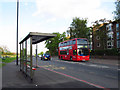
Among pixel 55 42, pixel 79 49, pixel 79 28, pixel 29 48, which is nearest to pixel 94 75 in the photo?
pixel 29 48

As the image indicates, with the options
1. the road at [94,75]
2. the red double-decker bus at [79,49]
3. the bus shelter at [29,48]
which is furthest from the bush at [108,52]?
the bus shelter at [29,48]

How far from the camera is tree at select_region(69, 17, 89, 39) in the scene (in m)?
39.2

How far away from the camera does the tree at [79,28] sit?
3922 centimetres

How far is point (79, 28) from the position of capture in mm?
39625

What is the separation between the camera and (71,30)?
140ft

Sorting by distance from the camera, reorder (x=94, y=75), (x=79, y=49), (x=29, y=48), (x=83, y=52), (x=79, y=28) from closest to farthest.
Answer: (x=29, y=48) → (x=94, y=75) → (x=79, y=49) → (x=83, y=52) → (x=79, y=28)

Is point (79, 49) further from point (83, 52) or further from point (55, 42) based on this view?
point (55, 42)

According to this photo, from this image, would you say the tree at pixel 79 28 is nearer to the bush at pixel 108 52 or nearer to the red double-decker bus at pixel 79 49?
the bush at pixel 108 52

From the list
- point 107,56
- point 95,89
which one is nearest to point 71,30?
point 107,56

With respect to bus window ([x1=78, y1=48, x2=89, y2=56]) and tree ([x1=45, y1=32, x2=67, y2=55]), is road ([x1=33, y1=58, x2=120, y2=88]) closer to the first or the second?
bus window ([x1=78, y1=48, x2=89, y2=56])

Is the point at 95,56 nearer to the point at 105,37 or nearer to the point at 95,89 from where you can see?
the point at 105,37

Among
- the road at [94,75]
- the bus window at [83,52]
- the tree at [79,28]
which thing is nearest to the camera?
the road at [94,75]

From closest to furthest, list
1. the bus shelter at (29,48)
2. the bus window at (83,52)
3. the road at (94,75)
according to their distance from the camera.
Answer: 1. the bus shelter at (29,48)
2. the road at (94,75)
3. the bus window at (83,52)

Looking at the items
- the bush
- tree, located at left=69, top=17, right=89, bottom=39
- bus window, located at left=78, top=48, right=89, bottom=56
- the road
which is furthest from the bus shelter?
tree, located at left=69, top=17, right=89, bottom=39
